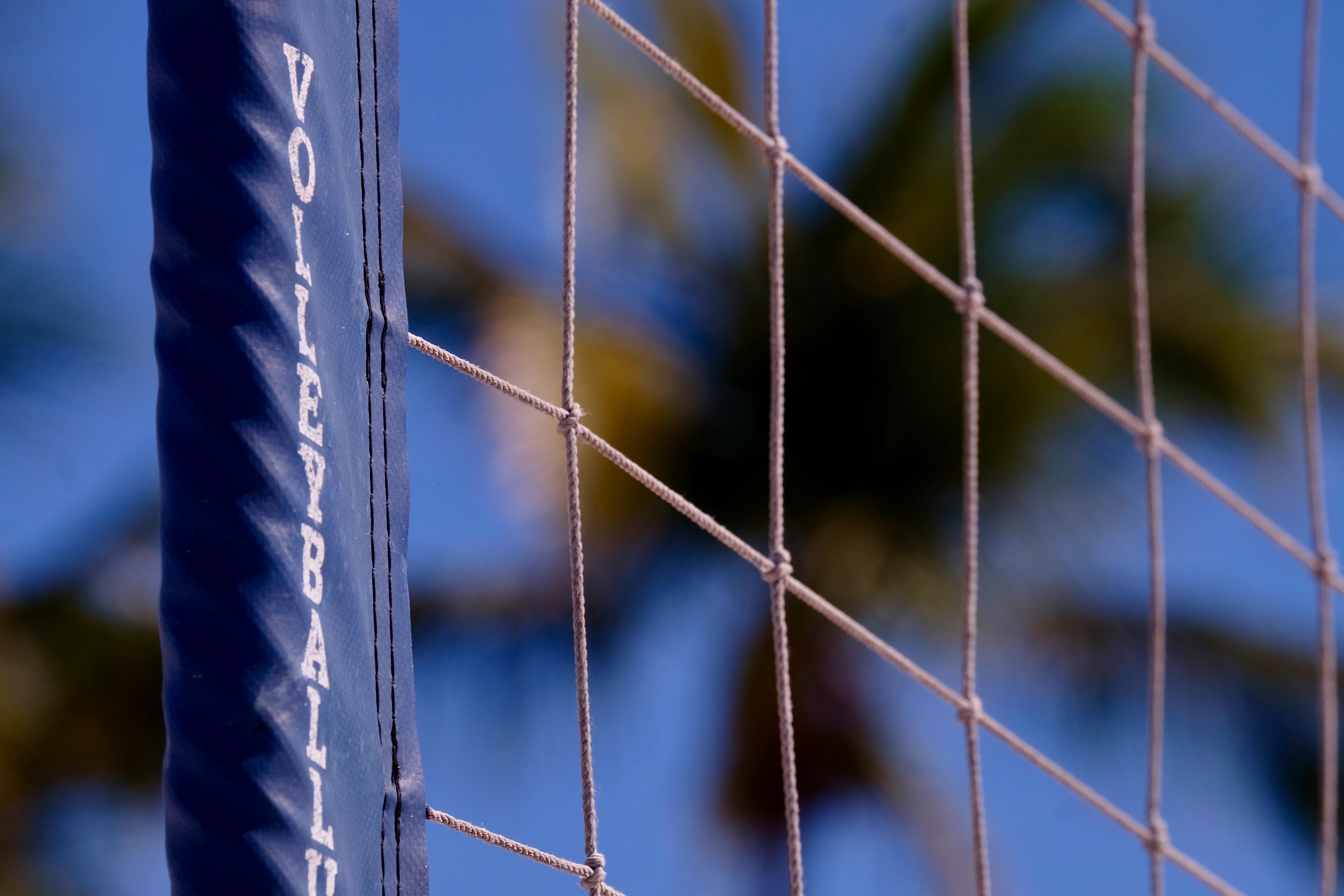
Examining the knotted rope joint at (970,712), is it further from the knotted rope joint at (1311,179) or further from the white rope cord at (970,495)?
the knotted rope joint at (1311,179)

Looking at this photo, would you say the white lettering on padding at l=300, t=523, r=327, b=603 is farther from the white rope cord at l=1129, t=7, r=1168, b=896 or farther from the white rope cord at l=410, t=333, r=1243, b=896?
the white rope cord at l=1129, t=7, r=1168, b=896

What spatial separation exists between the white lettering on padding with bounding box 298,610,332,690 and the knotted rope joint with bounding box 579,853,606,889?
278 millimetres

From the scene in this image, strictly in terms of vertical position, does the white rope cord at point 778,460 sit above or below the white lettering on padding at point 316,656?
above

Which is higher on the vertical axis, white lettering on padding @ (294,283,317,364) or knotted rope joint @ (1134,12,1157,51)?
knotted rope joint @ (1134,12,1157,51)

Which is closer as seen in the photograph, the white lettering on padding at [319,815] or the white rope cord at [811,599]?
the white lettering on padding at [319,815]

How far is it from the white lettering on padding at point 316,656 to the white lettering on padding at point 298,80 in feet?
0.77

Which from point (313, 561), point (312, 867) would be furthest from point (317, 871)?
point (313, 561)

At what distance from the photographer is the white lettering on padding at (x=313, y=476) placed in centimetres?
65

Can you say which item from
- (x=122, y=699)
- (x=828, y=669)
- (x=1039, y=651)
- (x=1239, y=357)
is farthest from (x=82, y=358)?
(x=1239, y=357)

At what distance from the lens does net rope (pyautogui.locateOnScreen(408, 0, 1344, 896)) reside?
904 mm

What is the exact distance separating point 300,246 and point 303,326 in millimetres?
38

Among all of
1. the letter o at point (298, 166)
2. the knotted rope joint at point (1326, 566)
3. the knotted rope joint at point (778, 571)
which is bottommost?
the letter o at point (298, 166)

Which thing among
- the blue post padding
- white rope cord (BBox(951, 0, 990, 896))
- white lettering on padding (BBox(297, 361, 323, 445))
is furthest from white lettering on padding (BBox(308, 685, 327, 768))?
white rope cord (BBox(951, 0, 990, 896))

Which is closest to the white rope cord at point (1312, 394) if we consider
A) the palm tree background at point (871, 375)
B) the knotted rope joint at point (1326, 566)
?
the knotted rope joint at point (1326, 566)
